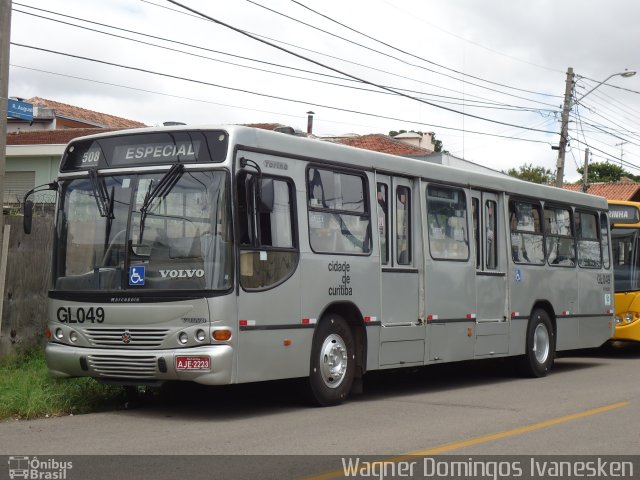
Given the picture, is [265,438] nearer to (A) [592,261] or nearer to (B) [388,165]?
(B) [388,165]

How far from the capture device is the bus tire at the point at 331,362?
10789 mm

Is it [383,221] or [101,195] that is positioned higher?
[101,195]

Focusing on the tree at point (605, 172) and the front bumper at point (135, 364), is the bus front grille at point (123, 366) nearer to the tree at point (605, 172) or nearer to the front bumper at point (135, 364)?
the front bumper at point (135, 364)

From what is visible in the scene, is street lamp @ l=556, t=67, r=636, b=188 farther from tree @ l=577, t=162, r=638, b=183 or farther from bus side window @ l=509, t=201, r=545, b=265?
tree @ l=577, t=162, r=638, b=183

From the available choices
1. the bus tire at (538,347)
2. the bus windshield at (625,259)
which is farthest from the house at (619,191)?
the bus tire at (538,347)

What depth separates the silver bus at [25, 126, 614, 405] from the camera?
9.71 metres

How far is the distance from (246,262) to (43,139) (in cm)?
2834

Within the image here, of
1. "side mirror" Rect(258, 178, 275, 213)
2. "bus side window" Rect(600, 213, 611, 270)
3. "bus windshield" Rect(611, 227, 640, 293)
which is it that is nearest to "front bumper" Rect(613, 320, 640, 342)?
"bus windshield" Rect(611, 227, 640, 293)

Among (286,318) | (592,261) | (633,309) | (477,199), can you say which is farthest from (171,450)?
(633,309)

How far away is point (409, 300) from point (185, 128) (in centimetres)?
394

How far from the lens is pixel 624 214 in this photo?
2028cm

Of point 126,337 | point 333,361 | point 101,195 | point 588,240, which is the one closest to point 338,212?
point 333,361

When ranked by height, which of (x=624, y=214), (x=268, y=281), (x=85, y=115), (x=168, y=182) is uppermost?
(x=85, y=115)
